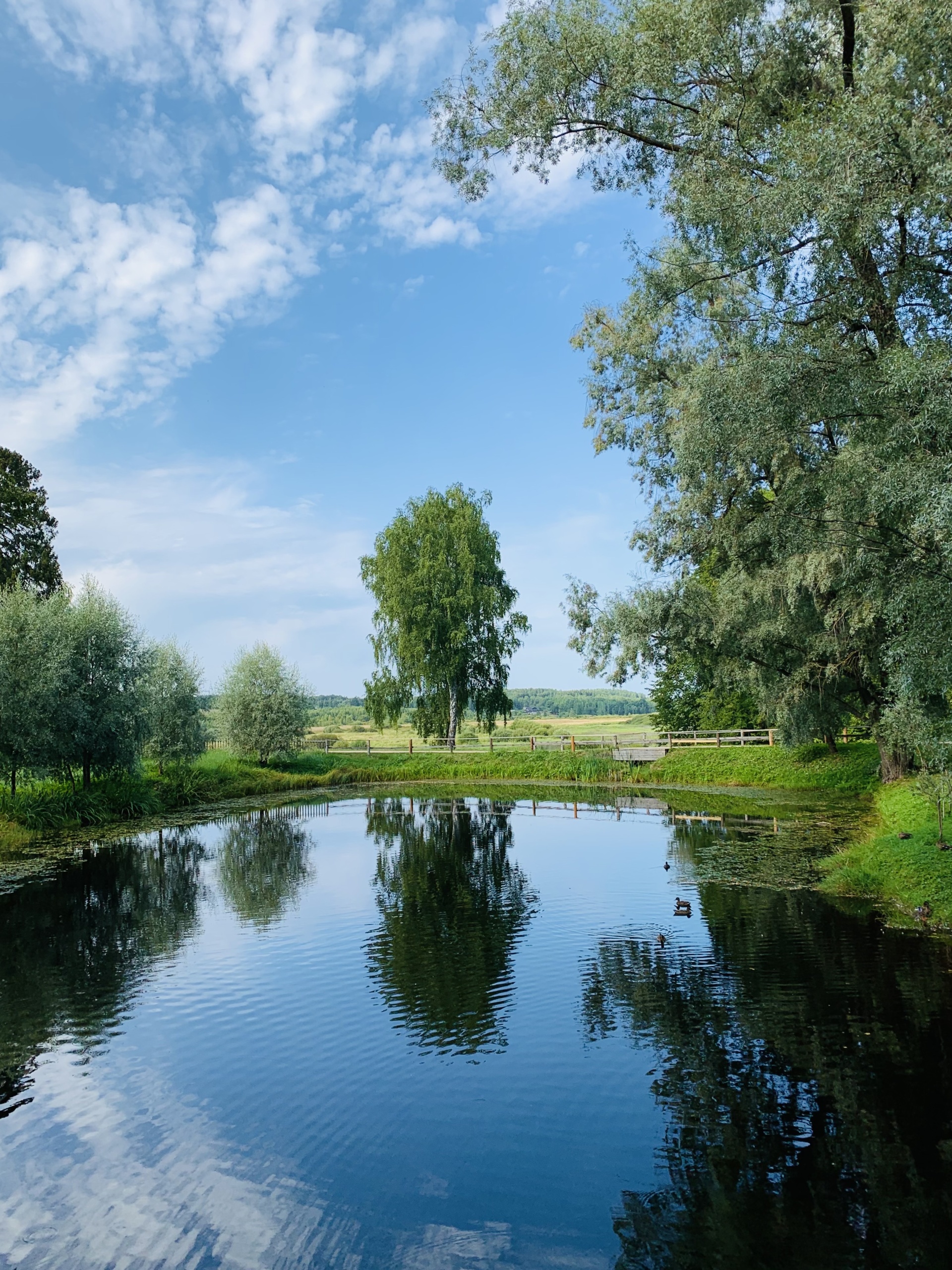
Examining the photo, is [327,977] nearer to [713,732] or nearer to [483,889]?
[483,889]

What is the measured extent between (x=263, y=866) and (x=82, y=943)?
7.50m

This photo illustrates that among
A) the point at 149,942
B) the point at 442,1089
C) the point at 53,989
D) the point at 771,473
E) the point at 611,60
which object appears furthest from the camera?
the point at 771,473

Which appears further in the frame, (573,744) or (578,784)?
(573,744)

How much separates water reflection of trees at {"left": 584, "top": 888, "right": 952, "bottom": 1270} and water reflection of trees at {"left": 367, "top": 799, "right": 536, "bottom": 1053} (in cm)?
144

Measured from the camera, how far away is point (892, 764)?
88.7ft

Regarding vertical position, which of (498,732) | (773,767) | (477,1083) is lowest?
(477,1083)

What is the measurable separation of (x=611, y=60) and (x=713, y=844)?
56.0 ft

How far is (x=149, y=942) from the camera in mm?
14305

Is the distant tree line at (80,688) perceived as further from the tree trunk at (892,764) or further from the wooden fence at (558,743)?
the tree trunk at (892,764)

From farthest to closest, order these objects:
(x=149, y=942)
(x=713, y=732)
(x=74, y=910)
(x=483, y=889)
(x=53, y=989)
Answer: (x=713, y=732)
(x=483, y=889)
(x=74, y=910)
(x=149, y=942)
(x=53, y=989)

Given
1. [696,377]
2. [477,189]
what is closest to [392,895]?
[696,377]

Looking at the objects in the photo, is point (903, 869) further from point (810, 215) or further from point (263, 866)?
point (263, 866)

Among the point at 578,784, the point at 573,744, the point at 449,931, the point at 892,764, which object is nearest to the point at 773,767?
the point at 578,784

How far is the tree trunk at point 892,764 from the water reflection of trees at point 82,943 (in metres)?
20.4
